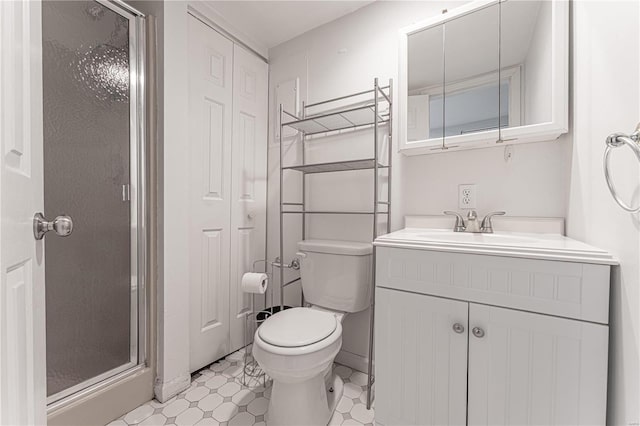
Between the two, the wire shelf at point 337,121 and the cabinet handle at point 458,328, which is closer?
the cabinet handle at point 458,328

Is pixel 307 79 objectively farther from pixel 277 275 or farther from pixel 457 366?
pixel 457 366

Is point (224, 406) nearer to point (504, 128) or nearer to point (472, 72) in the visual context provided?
point (504, 128)

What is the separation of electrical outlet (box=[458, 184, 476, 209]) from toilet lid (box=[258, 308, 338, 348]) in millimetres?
830

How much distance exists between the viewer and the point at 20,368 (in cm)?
56

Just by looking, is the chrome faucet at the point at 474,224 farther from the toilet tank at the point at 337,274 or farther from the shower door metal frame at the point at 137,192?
the shower door metal frame at the point at 137,192

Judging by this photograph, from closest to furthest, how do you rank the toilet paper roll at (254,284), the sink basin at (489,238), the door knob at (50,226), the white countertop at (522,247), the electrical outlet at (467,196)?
the door knob at (50,226) < the white countertop at (522,247) < the sink basin at (489,238) < the electrical outlet at (467,196) < the toilet paper roll at (254,284)

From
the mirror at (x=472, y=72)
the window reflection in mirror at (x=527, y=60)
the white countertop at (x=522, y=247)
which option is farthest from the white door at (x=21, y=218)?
the window reflection in mirror at (x=527, y=60)

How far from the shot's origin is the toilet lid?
44.5 inches

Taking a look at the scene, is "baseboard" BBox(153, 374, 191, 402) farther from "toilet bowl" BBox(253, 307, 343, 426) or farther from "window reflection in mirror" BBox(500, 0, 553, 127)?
"window reflection in mirror" BBox(500, 0, 553, 127)

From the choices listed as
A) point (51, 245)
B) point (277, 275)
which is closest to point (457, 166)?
point (277, 275)

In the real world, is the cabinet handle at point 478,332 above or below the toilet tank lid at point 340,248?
below

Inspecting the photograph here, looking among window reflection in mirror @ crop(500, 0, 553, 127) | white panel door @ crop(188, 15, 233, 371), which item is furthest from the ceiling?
window reflection in mirror @ crop(500, 0, 553, 127)

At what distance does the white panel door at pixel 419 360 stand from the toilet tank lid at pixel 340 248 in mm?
363

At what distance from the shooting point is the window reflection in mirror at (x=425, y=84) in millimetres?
1402
